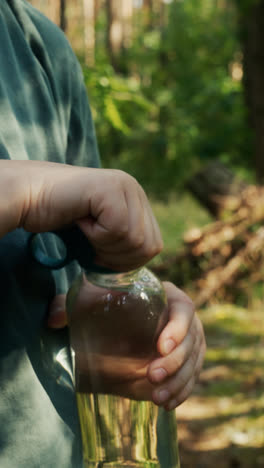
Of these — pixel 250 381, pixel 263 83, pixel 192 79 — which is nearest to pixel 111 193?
pixel 250 381

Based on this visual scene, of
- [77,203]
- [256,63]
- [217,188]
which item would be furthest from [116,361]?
[256,63]

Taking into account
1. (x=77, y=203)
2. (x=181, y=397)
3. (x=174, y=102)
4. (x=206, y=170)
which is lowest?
(x=174, y=102)

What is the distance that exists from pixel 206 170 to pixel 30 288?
771 cm

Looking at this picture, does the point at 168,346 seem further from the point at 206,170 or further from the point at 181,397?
the point at 206,170

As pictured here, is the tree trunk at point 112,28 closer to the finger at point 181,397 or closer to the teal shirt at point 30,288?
the teal shirt at point 30,288

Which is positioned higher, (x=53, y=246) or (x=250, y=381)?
(x=53, y=246)

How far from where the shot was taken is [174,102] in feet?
44.9

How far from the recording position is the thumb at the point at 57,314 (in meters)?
0.98

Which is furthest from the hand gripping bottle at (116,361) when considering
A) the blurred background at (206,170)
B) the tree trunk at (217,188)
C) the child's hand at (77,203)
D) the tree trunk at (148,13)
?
the tree trunk at (148,13)

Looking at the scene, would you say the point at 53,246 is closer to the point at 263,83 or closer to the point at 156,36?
the point at 263,83

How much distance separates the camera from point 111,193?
2.57 feet

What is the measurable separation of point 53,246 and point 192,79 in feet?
54.9

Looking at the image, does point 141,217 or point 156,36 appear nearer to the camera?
point 141,217

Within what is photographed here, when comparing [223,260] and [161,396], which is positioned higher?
[161,396]
